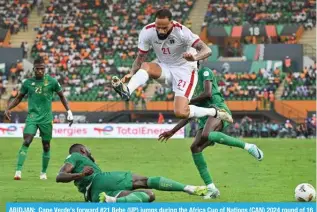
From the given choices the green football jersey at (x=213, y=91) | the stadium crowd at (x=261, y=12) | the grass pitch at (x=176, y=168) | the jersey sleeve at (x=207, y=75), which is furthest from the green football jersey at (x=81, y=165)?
the stadium crowd at (x=261, y=12)

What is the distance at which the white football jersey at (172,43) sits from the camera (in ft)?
53.2

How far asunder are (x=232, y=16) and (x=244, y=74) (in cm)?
832

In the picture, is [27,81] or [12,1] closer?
[27,81]

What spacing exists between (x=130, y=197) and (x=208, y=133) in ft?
12.1

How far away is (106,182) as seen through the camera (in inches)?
538

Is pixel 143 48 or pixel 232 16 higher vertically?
pixel 143 48

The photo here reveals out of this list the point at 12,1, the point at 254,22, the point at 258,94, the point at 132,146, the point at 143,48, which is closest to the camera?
the point at 143,48

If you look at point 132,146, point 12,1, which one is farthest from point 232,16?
point 132,146

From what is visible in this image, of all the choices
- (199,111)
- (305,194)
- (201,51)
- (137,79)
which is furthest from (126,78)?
(305,194)

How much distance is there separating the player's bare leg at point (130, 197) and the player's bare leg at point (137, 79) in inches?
97.4

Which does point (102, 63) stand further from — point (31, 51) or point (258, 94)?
point (258, 94)

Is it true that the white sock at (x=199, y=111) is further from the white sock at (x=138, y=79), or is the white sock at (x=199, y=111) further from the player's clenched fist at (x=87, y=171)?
the player's clenched fist at (x=87, y=171)

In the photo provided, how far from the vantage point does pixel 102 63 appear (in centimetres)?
5678

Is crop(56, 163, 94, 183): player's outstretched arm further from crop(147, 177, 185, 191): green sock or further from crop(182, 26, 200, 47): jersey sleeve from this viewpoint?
crop(182, 26, 200, 47): jersey sleeve
